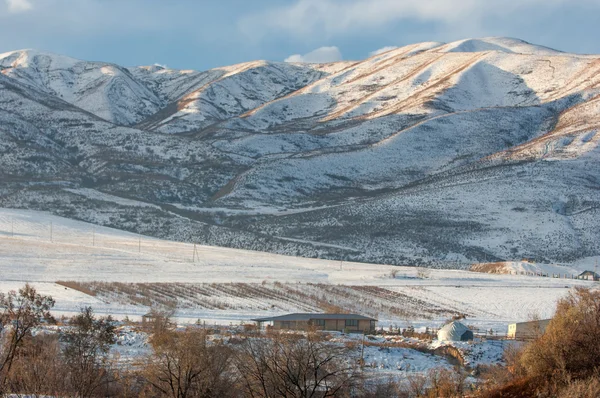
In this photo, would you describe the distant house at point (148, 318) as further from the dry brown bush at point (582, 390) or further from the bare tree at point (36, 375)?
the dry brown bush at point (582, 390)

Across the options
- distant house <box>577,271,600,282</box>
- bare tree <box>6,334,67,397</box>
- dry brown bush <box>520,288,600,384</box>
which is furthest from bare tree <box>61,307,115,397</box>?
distant house <box>577,271,600,282</box>

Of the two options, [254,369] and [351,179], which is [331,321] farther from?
[351,179]

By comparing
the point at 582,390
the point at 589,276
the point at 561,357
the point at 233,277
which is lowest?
the point at 582,390

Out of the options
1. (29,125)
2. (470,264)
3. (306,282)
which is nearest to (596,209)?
(470,264)

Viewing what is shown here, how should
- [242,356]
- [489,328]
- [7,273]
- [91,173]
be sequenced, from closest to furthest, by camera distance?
[242,356], [489,328], [7,273], [91,173]

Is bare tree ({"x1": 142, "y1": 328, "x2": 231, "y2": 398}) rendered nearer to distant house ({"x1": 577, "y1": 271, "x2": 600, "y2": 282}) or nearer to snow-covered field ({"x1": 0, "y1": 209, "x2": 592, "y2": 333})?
snow-covered field ({"x1": 0, "y1": 209, "x2": 592, "y2": 333})

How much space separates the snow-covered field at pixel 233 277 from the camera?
53469 millimetres

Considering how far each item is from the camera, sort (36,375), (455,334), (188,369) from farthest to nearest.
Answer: (455,334) < (188,369) < (36,375)

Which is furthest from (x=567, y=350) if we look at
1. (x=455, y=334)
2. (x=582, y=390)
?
(x=455, y=334)

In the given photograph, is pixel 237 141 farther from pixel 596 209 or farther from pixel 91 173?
pixel 596 209

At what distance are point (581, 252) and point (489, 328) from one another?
52537 millimetres

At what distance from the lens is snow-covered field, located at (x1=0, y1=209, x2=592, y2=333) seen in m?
53.5

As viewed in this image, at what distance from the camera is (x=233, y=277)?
69000mm

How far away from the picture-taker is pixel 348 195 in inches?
5384
